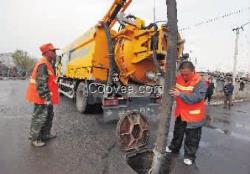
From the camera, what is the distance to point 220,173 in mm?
4367

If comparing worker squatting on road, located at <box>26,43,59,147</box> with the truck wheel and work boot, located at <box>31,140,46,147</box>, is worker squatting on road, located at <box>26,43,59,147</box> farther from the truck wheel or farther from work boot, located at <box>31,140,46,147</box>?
the truck wheel

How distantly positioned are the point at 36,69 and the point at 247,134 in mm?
5618

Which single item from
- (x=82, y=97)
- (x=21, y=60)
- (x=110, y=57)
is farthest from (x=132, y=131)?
(x=21, y=60)

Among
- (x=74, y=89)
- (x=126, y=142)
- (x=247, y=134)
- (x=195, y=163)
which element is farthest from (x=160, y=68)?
(x=74, y=89)

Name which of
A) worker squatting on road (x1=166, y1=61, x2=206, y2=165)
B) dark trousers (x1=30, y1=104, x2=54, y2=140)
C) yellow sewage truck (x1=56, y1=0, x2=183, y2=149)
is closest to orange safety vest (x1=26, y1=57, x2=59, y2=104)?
dark trousers (x1=30, y1=104, x2=54, y2=140)

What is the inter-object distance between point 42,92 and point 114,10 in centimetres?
366

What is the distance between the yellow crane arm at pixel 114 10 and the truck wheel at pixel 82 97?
77.6 inches

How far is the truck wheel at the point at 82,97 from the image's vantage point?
8592 mm

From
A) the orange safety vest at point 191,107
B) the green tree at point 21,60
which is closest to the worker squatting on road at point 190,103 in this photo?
the orange safety vest at point 191,107

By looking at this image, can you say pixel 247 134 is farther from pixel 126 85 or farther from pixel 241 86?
pixel 241 86

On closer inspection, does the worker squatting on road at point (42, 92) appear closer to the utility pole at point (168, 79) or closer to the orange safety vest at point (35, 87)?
the orange safety vest at point (35, 87)

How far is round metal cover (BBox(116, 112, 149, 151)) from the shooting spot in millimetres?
5181

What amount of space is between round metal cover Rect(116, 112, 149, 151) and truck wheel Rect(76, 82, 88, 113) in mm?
3322

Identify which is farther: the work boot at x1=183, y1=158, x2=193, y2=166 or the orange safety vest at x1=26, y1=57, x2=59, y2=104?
the orange safety vest at x1=26, y1=57, x2=59, y2=104
